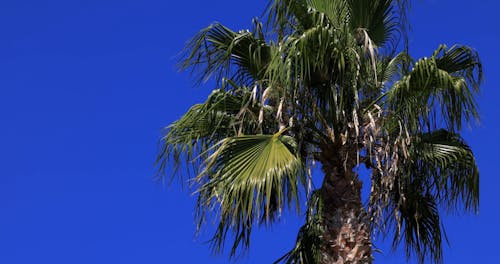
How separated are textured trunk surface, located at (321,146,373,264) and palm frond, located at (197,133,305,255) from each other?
47 centimetres

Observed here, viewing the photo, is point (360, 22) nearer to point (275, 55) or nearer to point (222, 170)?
point (275, 55)

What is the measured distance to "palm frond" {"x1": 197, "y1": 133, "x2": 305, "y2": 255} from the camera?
848cm

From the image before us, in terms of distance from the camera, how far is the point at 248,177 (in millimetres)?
8602

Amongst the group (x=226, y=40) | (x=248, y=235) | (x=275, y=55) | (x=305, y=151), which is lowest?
(x=248, y=235)

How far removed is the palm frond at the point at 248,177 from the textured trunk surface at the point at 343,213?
0.47 metres

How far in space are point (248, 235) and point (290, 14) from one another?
2.29 meters

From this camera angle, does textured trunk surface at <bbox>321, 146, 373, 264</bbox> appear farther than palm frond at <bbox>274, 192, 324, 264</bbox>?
No

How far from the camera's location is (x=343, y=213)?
29.7 ft

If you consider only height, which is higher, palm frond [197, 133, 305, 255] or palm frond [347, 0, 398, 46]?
palm frond [347, 0, 398, 46]

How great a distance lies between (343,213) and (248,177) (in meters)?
1.08

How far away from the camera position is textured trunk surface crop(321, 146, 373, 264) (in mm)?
8867

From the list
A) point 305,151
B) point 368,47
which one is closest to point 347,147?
point 305,151

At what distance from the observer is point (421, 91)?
916 cm

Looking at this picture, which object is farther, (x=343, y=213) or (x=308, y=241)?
(x=308, y=241)
